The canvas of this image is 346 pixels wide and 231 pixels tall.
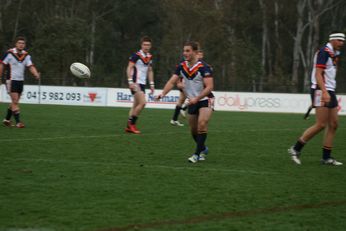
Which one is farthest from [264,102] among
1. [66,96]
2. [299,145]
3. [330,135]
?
[330,135]

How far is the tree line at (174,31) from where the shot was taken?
4653 cm

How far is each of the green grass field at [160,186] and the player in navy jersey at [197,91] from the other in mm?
402

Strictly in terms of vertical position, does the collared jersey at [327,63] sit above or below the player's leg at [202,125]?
above

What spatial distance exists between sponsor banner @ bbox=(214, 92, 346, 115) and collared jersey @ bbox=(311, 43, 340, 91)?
70.8 ft

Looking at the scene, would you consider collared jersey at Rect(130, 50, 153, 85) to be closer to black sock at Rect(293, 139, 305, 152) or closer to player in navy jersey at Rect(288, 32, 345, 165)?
black sock at Rect(293, 139, 305, 152)

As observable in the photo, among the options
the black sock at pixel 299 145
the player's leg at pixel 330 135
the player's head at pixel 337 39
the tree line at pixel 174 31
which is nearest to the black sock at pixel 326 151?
the player's leg at pixel 330 135

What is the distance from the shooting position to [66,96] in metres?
34.3

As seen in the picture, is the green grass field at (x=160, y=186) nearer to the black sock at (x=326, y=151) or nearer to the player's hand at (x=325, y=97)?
the black sock at (x=326, y=151)

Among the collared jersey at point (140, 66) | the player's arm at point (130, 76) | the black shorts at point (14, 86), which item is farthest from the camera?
the black shorts at point (14, 86)

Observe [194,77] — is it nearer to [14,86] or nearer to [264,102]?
[14,86]

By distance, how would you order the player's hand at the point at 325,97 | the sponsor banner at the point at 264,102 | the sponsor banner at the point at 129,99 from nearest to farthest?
the player's hand at the point at 325,97 → the sponsor banner at the point at 264,102 → the sponsor banner at the point at 129,99

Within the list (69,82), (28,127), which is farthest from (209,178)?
(69,82)

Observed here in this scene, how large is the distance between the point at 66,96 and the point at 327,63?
25.3 meters

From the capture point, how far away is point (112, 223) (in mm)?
6203
